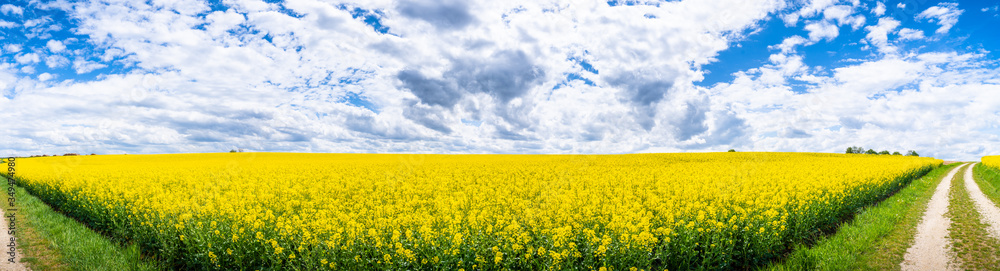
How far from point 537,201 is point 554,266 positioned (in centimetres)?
459

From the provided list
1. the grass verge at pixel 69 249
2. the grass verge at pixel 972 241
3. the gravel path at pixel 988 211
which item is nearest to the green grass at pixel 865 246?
the grass verge at pixel 972 241

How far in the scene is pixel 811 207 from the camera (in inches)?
434

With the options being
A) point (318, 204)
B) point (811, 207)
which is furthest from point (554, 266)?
point (811, 207)

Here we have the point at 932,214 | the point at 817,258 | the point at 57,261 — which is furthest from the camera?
the point at 932,214

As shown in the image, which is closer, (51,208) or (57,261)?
(57,261)

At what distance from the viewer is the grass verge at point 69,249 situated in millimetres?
8508

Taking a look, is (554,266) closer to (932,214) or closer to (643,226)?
(643,226)

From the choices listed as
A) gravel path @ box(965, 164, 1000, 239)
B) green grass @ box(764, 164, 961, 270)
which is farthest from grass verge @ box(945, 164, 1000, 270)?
green grass @ box(764, 164, 961, 270)

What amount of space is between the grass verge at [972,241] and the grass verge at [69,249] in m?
16.0

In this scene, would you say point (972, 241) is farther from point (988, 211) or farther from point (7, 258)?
point (7, 258)

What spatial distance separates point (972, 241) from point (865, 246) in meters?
2.99

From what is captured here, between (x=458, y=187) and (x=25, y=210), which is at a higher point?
(x=458, y=187)

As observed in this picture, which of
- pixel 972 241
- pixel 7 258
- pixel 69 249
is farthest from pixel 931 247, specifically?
pixel 7 258

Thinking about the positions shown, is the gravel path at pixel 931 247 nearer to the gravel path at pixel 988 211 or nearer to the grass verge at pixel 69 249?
the gravel path at pixel 988 211
